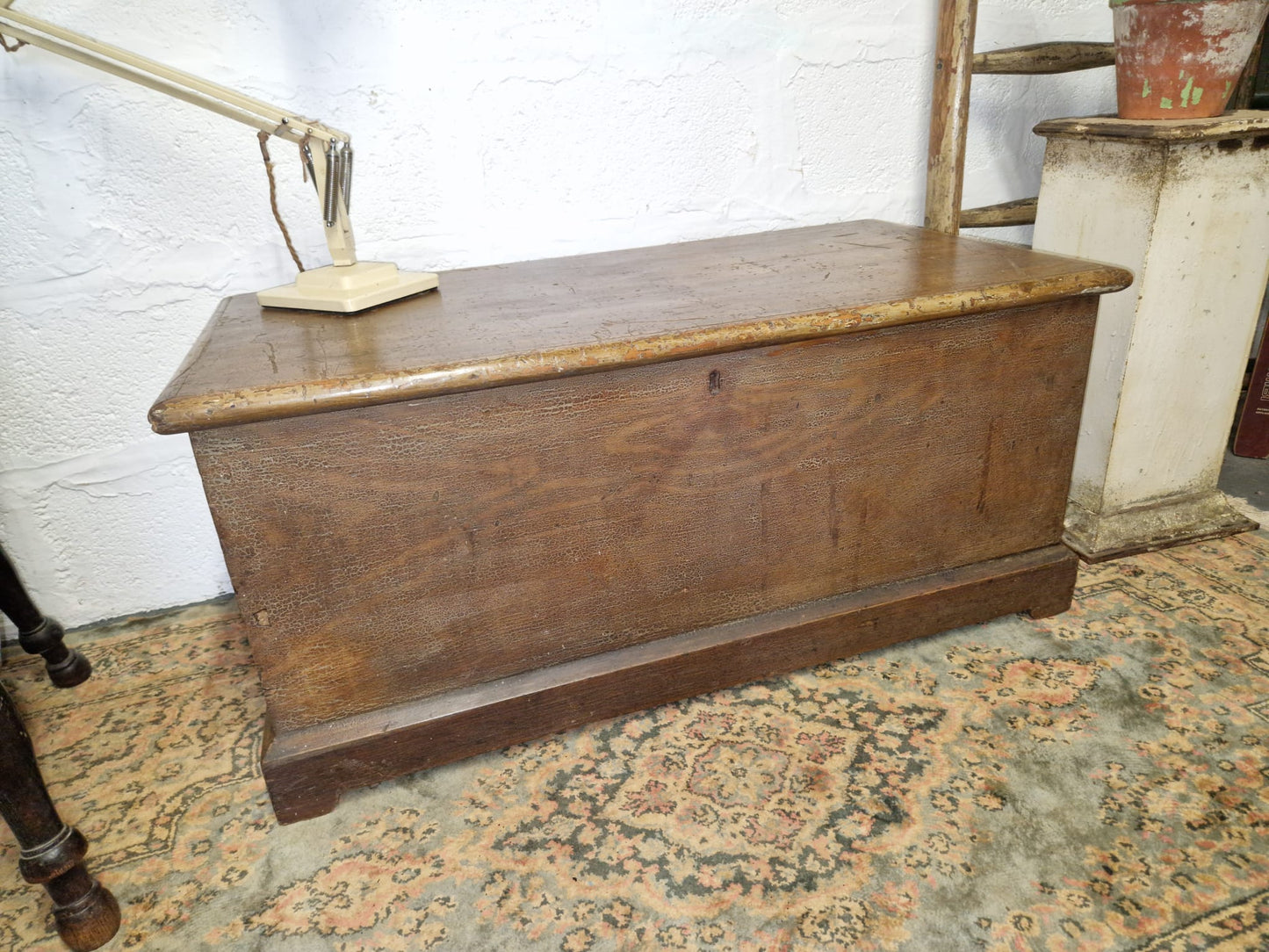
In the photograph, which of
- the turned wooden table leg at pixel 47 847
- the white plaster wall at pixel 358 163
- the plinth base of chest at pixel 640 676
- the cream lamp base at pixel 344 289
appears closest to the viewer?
the turned wooden table leg at pixel 47 847

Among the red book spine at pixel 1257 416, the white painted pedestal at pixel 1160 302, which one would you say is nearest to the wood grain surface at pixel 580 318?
the white painted pedestal at pixel 1160 302

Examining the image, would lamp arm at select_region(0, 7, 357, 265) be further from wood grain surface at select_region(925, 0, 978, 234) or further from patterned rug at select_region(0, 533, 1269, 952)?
wood grain surface at select_region(925, 0, 978, 234)

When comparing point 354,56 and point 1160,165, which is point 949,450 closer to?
point 1160,165

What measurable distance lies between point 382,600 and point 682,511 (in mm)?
489

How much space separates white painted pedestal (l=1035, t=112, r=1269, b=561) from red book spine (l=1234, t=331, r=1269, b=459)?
50 centimetres

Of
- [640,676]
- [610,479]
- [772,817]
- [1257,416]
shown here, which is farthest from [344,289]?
[1257,416]

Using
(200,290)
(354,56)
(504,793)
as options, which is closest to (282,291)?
(200,290)

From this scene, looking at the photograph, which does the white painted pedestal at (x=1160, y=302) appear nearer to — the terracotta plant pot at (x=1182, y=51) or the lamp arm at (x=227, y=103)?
the terracotta plant pot at (x=1182, y=51)

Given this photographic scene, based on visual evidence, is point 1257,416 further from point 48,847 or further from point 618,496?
point 48,847

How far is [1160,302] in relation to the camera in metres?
1.77

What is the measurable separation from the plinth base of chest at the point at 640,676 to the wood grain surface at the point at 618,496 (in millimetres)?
29

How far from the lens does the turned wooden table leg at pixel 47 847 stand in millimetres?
1057

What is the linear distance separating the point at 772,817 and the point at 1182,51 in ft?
5.43

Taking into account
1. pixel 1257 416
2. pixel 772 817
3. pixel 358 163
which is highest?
pixel 358 163
